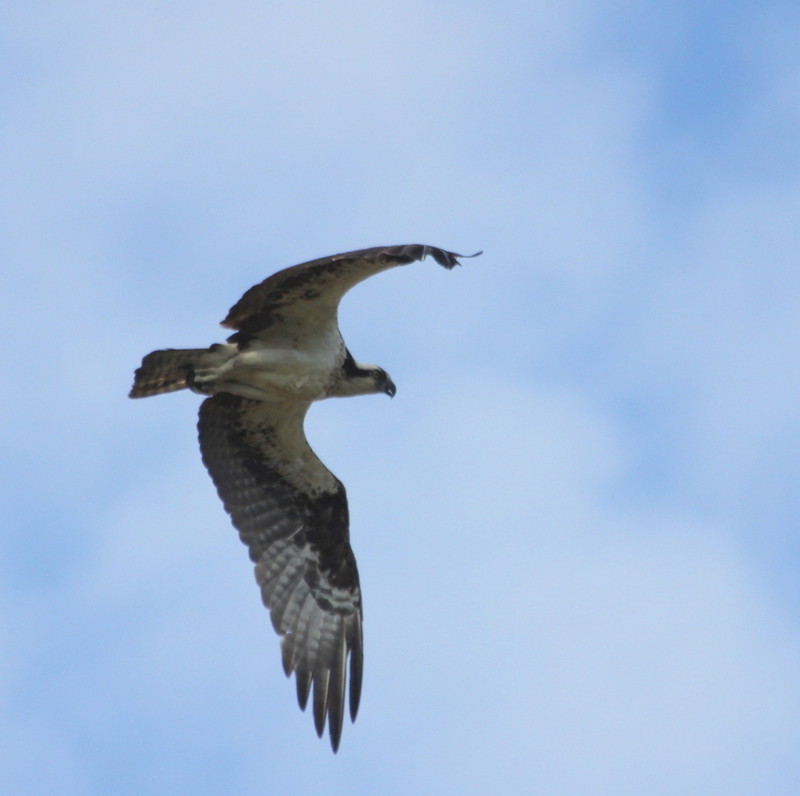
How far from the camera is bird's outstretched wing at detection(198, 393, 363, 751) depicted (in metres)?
12.6

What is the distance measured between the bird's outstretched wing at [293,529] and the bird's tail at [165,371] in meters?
0.77

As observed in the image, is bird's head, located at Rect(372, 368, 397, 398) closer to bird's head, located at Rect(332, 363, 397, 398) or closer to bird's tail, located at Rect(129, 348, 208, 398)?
bird's head, located at Rect(332, 363, 397, 398)

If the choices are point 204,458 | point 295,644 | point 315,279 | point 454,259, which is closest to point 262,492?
point 204,458

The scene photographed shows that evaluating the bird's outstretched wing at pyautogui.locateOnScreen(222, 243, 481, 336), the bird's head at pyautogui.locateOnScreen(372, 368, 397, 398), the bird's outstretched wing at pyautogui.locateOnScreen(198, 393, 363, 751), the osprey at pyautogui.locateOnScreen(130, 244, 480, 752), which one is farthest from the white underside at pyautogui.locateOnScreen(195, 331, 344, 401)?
the bird's outstretched wing at pyautogui.locateOnScreen(198, 393, 363, 751)

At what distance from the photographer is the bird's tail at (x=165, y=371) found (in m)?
11.6

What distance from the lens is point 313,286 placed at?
11.2 m

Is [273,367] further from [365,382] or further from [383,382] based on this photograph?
[383,382]

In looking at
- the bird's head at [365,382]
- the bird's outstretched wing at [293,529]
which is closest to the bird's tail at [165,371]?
the bird's outstretched wing at [293,529]

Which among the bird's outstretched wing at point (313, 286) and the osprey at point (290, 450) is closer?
the bird's outstretched wing at point (313, 286)

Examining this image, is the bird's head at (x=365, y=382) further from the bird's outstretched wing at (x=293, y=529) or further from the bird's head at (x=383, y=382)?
the bird's outstretched wing at (x=293, y=529)

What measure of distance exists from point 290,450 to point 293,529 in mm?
731

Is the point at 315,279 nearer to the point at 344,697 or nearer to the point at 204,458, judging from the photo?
the point at 204,458

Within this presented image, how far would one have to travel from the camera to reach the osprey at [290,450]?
458 inches

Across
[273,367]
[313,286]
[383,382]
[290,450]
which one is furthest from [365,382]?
[313,286]
